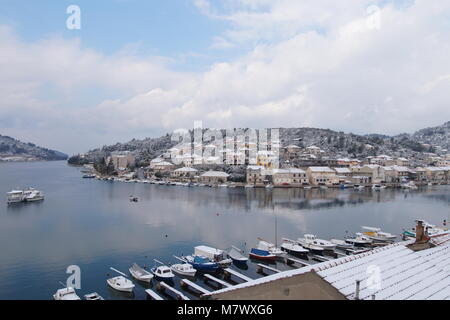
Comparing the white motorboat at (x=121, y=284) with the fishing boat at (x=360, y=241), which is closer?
the white motorboat at (x=121, y=284)

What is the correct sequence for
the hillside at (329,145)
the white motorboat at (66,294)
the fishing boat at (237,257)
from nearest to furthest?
the white motorboat at (66,294), the fishing boat at (237,257), the hillside at (329,145)

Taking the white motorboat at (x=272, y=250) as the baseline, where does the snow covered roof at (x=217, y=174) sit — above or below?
above

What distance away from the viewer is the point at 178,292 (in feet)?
20.9

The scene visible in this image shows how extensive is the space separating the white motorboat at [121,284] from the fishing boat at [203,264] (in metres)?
1.61

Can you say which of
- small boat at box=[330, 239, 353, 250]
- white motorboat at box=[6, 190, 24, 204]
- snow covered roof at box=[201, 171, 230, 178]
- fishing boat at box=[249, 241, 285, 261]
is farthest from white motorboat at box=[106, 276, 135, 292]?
snow covered roof at box=[201, 171, 230, 178]

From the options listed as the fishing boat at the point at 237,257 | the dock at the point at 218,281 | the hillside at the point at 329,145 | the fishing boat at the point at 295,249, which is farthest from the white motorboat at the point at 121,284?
the hillside at the point at 329,145

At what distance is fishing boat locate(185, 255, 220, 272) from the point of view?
7855 mm

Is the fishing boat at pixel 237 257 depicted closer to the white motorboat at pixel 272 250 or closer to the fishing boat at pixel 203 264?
the fishing boat at pixel 203 264

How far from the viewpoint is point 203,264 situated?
7.88m

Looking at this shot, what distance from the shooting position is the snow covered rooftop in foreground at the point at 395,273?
2854 mm

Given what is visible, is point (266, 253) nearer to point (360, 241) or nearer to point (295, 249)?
point (295, 249)

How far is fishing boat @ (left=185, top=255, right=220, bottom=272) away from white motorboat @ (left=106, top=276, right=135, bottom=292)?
5.29ft

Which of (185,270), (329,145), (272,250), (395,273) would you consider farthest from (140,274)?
(329,145)

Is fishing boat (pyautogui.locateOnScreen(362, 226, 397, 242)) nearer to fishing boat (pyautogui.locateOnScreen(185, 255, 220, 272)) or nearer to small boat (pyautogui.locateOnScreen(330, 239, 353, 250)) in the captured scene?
small boat (pyautogui.locateOnScreen(330, 239, 353, 250))
